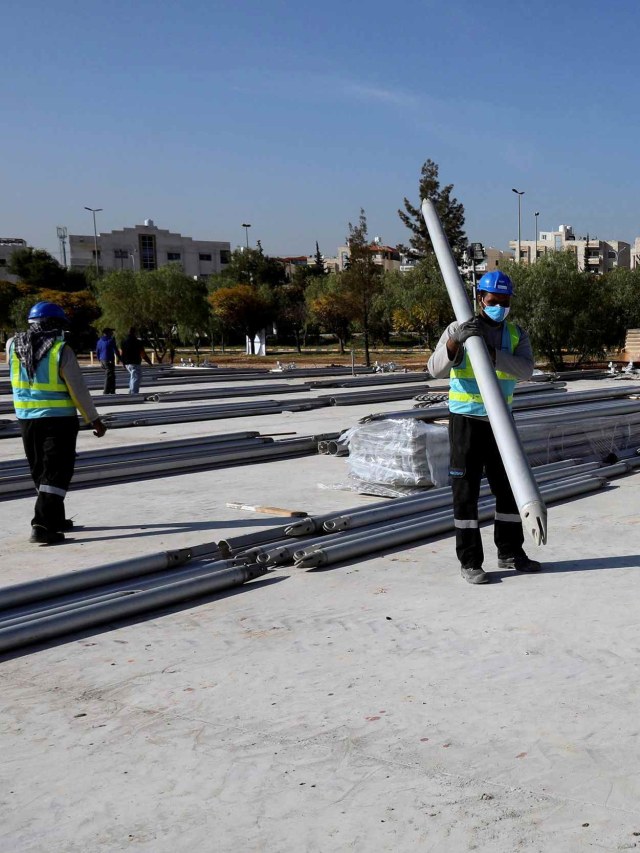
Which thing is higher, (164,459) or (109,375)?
(109,375)

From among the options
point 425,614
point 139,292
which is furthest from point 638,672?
point 139,292

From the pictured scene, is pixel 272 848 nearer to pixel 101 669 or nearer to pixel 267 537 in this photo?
pixel 101 669

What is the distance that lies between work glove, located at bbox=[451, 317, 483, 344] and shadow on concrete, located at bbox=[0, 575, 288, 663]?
6.88ft

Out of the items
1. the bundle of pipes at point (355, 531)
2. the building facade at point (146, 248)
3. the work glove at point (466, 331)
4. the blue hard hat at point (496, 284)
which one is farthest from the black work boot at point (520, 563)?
the building facade at point (146, 248)

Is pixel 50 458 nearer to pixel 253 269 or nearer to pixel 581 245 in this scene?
pixel 253 269

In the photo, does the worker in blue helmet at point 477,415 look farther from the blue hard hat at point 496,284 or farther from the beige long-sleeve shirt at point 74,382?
the beige long-sleeve shirt at point 74,382

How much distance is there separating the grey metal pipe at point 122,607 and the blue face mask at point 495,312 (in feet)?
7.88

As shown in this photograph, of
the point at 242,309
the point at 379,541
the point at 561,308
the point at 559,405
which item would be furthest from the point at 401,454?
the point at 242,309

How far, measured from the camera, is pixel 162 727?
4.02 m

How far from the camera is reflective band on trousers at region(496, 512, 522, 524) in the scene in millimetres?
6312

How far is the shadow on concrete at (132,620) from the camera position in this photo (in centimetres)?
509

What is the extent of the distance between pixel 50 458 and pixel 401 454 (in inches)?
142

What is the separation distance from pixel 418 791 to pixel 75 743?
1513 mm

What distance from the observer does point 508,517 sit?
6.34m
